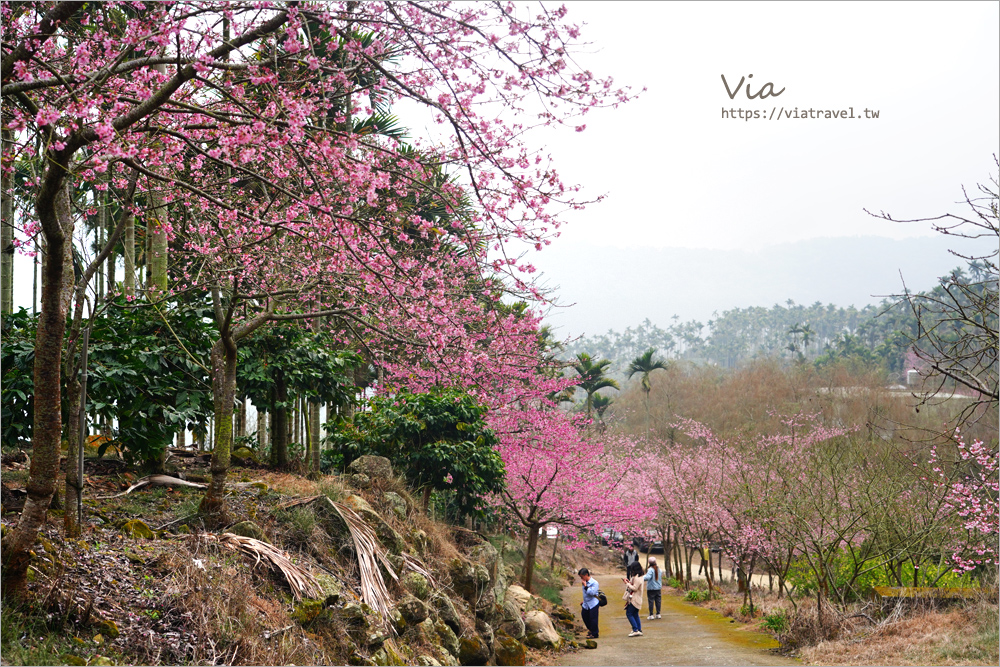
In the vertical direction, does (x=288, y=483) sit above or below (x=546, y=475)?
above

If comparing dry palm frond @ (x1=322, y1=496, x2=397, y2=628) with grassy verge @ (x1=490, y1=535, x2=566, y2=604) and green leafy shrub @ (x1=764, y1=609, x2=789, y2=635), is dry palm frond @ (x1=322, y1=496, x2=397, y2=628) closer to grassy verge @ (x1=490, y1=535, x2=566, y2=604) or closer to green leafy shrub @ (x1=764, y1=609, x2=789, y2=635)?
green leafy shrub @ (x1=764, y1=609, x2=789, y2=635)

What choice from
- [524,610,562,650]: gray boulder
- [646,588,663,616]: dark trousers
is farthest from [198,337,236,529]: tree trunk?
[646,588,663,616]: dark trousers

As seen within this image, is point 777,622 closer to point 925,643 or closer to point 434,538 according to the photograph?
point 925,643

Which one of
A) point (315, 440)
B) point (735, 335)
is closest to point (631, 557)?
point (315, 440)

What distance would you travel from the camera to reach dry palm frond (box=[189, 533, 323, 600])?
18.7 ft

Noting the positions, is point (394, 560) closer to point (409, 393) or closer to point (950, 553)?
point (409, 393)

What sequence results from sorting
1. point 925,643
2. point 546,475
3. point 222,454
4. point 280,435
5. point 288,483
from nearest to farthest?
point 222,454, point 925,643, point 288,483, point 280,435, point 546,475

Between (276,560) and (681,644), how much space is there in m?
7.38

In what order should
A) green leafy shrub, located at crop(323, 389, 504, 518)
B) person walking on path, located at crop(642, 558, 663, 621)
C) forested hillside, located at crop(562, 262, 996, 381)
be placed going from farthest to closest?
forested hillside, located at crop(562, 262, 996, 381) → person walking on path, located at crop(642, 558, 663, 621) → green leafy shrub, located at crop(323, 389, 504, 518)

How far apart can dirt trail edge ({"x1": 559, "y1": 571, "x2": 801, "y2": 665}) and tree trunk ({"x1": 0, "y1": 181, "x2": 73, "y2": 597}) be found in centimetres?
771

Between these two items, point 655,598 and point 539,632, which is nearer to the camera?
point 539,632

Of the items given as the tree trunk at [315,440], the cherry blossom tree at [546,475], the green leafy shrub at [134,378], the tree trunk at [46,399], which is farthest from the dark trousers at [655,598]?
the tree trunk at [46,399]

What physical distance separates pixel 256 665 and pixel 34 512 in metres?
1.63

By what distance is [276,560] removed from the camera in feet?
Answer: 19.0
